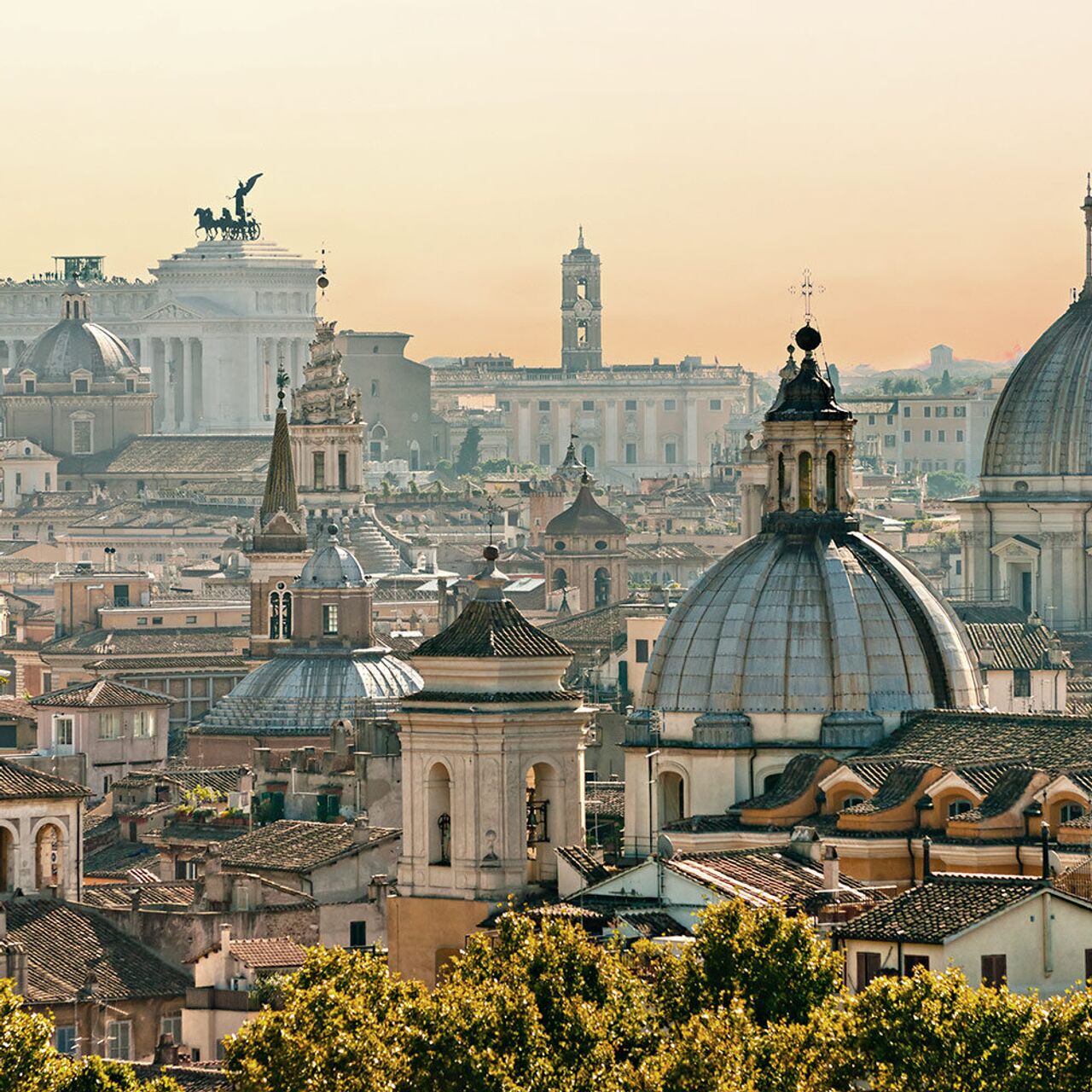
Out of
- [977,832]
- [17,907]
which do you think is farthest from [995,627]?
[977,832]

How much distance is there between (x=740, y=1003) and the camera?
51.6m

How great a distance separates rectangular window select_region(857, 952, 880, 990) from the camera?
54188 mm

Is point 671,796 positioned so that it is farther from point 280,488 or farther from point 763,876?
point 280,488

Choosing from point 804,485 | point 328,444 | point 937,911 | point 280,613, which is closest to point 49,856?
point 804,485

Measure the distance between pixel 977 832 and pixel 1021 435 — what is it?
51.9 metres

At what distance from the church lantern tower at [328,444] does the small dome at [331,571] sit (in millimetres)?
27178

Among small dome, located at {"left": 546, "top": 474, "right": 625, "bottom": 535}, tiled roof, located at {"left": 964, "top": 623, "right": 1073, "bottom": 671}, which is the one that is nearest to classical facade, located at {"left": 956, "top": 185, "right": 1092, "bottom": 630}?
tiled roof, located at {"left": 964, "top": 623, "right": 1073, "bottom": 671}

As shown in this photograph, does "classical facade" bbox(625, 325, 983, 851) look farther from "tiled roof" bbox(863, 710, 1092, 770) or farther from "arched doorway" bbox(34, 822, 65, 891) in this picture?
"arched doorway" bbox(34, 822, 65, 891)

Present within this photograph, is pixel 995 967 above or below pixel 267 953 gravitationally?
above

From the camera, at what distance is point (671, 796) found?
6706cm

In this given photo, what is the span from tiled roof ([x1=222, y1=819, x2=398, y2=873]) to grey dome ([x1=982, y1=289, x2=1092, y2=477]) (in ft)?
114

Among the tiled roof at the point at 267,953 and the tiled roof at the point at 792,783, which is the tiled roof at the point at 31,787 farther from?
the tiled roof at the point at 792,783

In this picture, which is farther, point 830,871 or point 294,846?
point 294,846

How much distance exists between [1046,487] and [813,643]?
48.7m
